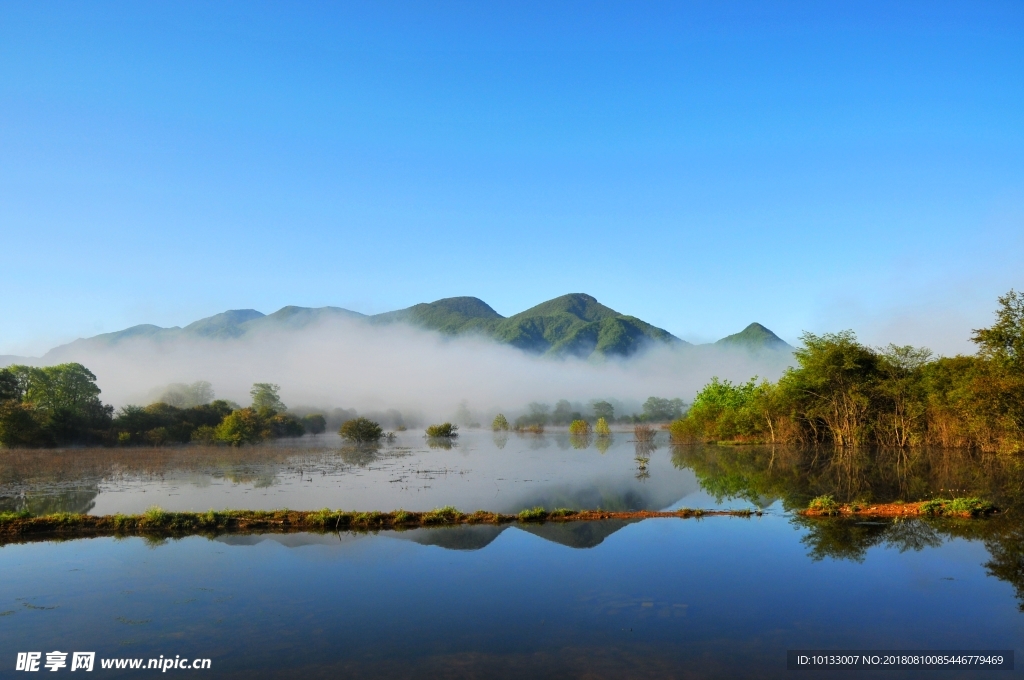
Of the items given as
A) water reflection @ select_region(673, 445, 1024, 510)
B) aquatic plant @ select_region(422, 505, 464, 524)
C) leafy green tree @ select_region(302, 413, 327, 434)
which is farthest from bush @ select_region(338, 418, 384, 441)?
aquatic plant @ select_region(422, 505, 464, 524)

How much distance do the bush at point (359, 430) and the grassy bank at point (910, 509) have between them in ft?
155

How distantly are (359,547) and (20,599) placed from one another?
21.8 feet

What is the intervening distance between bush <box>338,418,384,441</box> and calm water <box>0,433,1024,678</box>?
121 feet

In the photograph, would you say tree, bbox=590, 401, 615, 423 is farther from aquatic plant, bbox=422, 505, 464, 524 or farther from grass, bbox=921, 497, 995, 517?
aquatic plant, bbox=422, 505, 464, 524

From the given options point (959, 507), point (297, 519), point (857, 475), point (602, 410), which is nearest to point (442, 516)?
point (297, 519)

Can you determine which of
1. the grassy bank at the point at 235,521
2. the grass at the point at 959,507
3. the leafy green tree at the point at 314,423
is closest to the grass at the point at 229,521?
the grassy bank at the point at 235,521

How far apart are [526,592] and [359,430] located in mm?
50844

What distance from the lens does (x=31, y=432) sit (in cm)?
4634

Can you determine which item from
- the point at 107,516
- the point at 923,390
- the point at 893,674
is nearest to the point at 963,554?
the point at 893,674

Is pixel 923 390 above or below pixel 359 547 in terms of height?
above

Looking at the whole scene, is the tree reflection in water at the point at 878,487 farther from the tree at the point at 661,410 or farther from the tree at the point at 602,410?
the tree at the point at 661,410

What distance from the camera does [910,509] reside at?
723 inches

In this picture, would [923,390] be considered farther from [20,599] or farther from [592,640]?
[20,599]

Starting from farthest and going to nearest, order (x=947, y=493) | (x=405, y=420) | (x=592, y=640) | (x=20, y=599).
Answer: (x=405, y=420) < (x=947, y=493) < (x=20, y=599) < (x=592, y=640)
